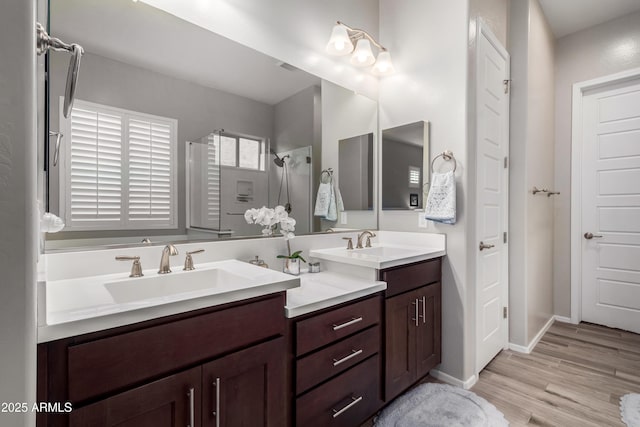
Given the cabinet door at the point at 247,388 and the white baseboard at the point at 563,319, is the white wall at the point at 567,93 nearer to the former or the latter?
the white baseboard at the point at 563,319

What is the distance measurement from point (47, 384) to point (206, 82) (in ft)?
Answer: 4.36

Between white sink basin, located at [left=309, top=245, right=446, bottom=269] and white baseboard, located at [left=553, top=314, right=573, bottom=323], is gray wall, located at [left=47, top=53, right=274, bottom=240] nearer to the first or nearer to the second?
white sink basin, located at [left=309, top=245, right=446, bottom=269]

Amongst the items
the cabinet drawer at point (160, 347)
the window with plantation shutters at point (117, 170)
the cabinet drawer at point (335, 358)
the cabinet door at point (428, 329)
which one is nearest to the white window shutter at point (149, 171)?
the window with plantation shutters at point (117, 170)

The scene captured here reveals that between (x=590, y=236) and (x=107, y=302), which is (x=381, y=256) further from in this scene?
(x=590, y=236)

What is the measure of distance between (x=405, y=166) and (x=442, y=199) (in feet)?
1.43

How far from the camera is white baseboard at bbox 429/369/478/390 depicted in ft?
6.29

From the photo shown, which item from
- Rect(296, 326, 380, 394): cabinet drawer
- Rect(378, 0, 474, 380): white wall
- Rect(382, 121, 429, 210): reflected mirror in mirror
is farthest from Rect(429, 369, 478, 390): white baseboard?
Rect(382, 121, 429, 210): reflected mirror in mirror

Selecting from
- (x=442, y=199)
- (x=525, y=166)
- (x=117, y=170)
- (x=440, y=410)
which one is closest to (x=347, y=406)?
(x=440, y=410)

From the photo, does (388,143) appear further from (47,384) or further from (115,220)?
(47,384)

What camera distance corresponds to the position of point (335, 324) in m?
1.31

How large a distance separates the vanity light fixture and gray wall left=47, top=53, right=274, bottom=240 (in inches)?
26.8

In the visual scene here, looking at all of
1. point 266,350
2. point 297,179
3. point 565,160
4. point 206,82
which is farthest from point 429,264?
point 565,160

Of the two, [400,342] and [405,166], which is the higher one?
[405,166]

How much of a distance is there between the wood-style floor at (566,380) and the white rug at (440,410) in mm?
119
